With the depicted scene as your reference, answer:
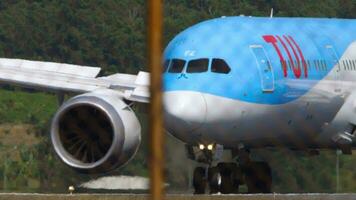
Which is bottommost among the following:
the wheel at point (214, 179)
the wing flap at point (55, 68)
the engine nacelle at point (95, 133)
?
the wheel at point (214, 179)

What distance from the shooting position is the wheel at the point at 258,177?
57.9ft

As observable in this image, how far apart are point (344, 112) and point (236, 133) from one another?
160 cm

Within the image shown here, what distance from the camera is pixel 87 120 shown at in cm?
1705

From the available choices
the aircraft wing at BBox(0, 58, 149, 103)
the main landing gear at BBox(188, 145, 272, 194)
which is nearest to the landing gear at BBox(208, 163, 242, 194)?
the main landing gear at BBox(188, 145, 272, 194)

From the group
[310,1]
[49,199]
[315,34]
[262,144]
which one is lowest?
[49,199]

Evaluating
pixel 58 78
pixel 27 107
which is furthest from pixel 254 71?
pixel 27 107

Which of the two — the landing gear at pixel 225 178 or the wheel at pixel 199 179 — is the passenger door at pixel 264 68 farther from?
the wheel at pixel 199 179

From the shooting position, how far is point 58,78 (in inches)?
730

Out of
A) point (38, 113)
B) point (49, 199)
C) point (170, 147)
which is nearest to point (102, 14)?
point (38, 113)

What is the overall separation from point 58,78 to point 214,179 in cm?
291

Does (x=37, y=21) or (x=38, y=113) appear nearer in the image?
(x=38, y=113)

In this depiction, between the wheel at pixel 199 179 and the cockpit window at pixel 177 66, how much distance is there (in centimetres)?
140

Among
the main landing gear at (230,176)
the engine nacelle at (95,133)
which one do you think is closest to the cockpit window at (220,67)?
the main landing gear at (230,176)

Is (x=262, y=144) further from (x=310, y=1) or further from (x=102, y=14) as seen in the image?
(x=102, y=14)
